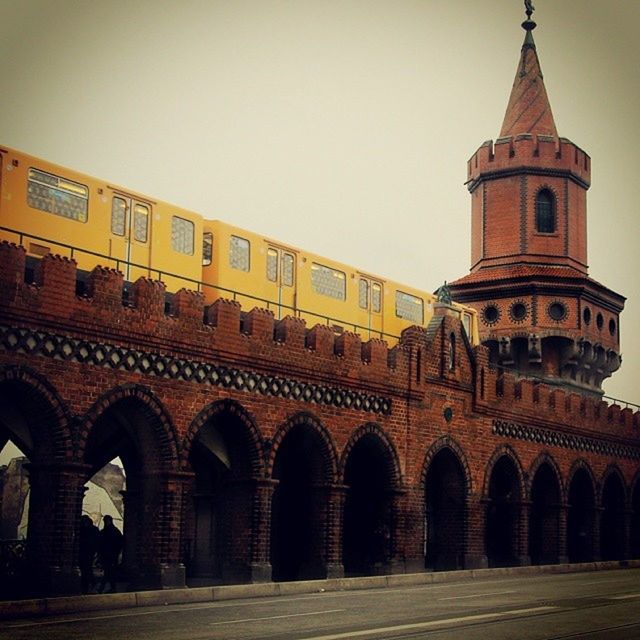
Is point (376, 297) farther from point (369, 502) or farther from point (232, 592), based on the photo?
point (232, 592)

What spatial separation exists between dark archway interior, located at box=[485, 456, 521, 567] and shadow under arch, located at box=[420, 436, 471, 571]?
182cm

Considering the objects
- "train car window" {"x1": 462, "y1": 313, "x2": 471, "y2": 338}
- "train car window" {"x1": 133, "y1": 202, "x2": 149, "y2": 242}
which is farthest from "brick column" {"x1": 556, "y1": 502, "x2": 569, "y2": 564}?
"train car window" {"x1": 133, "y1": 202, "x2": 149, "y2": 242}

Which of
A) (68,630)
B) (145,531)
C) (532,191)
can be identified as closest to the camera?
(68,630)

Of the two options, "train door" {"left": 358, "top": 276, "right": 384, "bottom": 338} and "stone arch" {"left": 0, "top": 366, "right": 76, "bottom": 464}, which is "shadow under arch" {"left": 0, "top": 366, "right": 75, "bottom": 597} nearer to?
"stone arch" {"left": 0, "top": 366, "right": 76, "bottom": 464}

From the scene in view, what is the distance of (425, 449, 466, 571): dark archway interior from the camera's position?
1350 inches

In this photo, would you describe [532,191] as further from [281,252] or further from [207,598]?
[207,598]

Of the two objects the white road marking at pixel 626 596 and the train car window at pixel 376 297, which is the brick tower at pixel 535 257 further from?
the white road marking at pixel 626 596

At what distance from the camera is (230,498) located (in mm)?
27641

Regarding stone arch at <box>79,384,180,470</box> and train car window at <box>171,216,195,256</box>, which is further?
train car window at <box>171,216,195,256</box>

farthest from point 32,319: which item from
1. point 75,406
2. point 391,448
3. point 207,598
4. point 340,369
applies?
point 391,448

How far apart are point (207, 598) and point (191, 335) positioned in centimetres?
550

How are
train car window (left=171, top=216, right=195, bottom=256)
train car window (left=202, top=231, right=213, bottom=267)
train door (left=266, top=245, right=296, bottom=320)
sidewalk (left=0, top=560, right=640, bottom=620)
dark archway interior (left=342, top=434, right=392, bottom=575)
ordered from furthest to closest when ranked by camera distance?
dark archway interior (left=342, top=434, right=392, bottom=575) < train door (left=266, top=245, right=296, bottom=320) < train car window (left=202, top=231, right=213, bottom=267) < train car window (left=171, top=216, right=195, bottom=256) < sidewalk (left=0, top=560, right=640, bottom=620)

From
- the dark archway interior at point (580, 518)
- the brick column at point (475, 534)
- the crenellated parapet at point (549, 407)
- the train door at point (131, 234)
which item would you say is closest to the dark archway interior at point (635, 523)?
the crenellated parapet at point (549, 407)

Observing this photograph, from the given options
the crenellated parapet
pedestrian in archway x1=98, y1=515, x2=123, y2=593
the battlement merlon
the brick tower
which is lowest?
pedestrian in archway x1=98, y1=515, x2=123, y2=593
